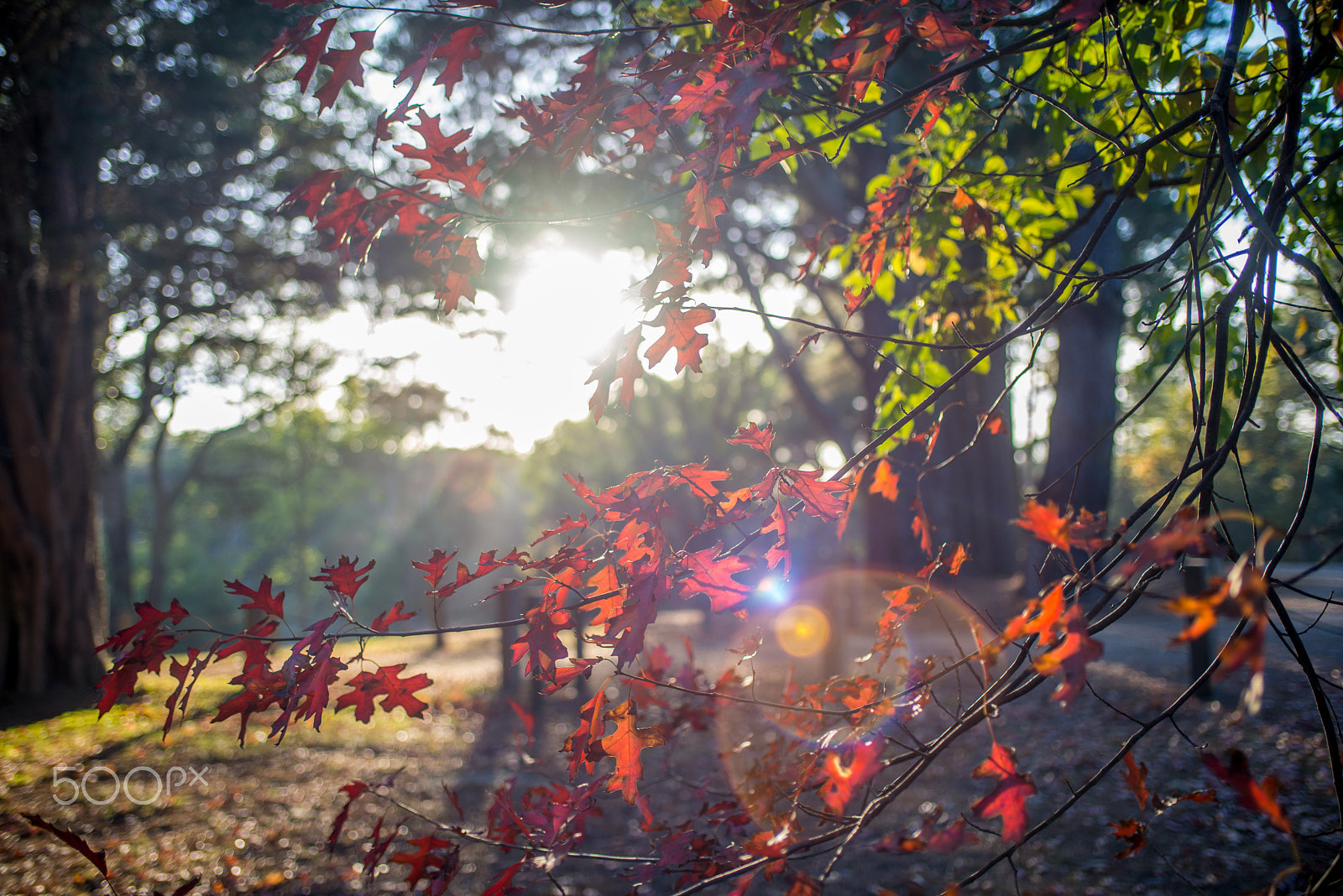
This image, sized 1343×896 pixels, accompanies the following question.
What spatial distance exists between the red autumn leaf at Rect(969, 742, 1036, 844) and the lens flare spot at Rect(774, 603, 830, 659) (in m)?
5.45

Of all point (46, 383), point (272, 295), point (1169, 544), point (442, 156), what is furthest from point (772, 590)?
point (272, 295)

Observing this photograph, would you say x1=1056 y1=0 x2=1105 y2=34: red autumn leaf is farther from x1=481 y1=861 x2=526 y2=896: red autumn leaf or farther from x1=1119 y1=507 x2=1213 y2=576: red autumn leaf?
x1=481 y1=861 x2=526 y2=896: red autumn leaf

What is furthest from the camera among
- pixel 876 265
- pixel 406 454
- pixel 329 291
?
pixel 406 454

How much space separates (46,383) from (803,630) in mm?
7960

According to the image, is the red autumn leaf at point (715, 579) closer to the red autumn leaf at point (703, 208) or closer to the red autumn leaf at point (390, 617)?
the red autumn leaf at point (390, 617)

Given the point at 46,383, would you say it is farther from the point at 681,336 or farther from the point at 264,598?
the point at 681,336

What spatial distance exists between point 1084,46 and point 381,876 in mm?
4817

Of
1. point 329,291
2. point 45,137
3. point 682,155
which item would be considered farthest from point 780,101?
point 329,291

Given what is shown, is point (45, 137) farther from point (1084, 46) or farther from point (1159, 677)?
point (1159, 677)

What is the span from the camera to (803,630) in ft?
24.4

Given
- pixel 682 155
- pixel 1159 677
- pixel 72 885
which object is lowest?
pixel 1159 677

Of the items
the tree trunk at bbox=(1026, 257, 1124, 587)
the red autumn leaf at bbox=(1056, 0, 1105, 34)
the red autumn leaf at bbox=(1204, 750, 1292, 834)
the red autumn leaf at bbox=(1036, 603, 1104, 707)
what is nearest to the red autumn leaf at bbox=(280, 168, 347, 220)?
the red autumn leaf at bbox=(1056, 0, 1105, 34)

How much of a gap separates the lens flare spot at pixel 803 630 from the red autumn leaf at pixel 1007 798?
545 centimetres

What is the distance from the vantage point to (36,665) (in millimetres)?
6379
